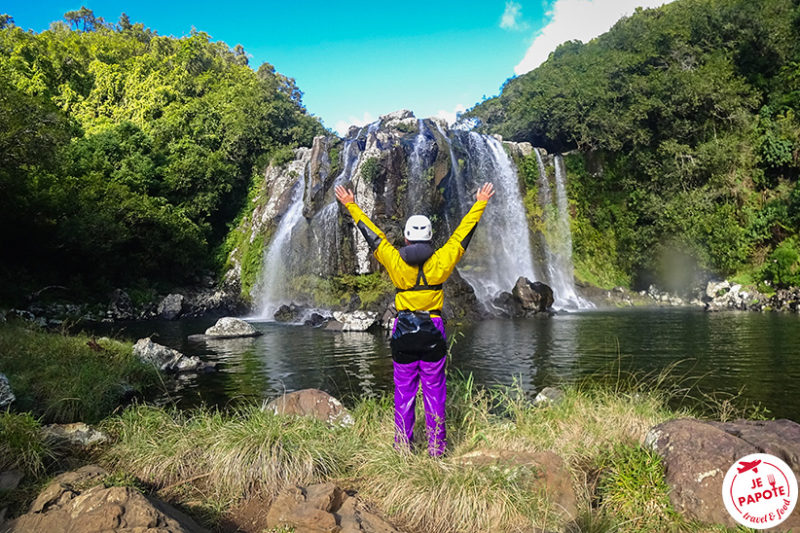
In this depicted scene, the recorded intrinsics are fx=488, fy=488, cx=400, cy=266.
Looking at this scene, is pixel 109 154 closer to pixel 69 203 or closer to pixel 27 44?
pixel 69 203

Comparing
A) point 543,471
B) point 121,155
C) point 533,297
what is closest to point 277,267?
point 121,155

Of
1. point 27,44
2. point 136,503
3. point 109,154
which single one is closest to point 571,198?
point 109,154

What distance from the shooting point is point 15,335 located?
9562mm

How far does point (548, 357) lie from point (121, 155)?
28.0 metres

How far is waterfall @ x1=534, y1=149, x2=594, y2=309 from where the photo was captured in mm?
26609

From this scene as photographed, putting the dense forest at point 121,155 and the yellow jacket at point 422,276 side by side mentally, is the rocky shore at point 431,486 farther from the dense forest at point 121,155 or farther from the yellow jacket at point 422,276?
the dense forest at point 121,155

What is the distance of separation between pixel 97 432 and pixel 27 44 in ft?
150

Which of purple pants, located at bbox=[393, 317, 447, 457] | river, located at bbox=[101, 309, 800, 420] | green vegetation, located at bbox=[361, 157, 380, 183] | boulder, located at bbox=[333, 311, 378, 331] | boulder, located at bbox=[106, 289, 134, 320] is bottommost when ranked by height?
river, located at bbox=[101, 309, 800, 420]

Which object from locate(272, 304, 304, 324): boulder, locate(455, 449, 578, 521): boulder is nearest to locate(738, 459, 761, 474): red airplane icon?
Result: locate(455, 449, 578, 521): boulder

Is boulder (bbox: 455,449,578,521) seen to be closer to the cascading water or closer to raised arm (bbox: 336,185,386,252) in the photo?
raised arm (bbox: 336,185,386,252)

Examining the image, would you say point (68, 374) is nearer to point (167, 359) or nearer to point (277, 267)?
point (167, 359)

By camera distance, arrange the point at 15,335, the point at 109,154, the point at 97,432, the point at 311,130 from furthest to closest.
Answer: the point at 311,130 → the point at 109,154 → the point at 15,335 → the point at 97,432

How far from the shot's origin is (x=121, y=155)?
29078 mm

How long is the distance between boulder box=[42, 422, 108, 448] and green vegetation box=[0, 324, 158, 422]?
0.79 meters
